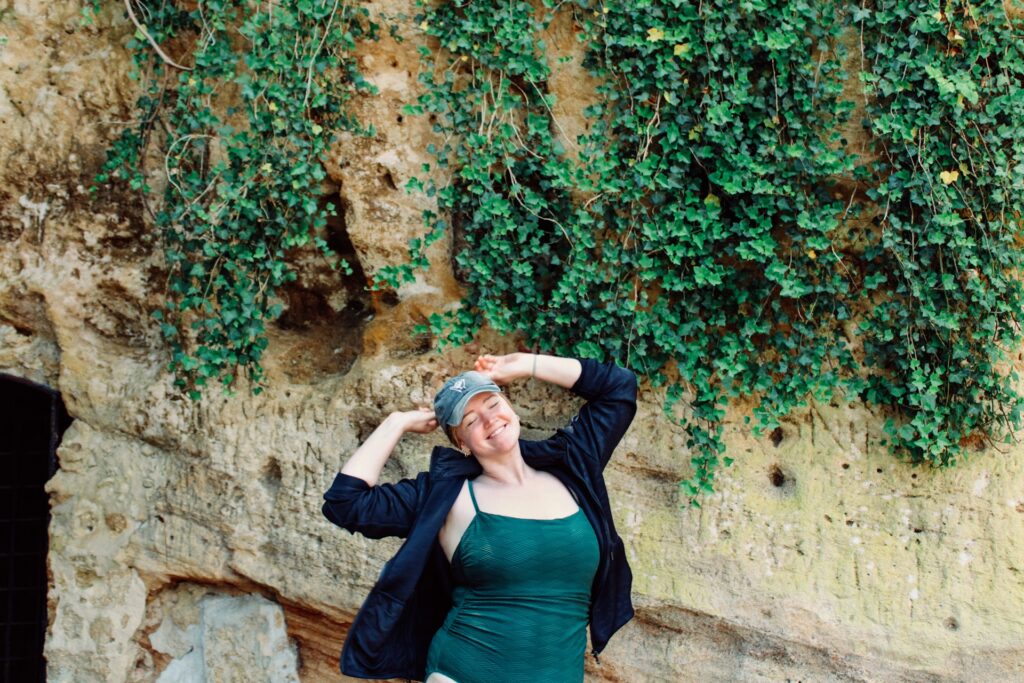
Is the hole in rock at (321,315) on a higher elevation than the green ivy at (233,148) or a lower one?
lower

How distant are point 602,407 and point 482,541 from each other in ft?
1.90

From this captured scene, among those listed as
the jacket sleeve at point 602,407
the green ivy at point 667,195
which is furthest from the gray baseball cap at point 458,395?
the green ivy at point 667,195

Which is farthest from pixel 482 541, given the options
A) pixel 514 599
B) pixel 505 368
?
pixel 505 368

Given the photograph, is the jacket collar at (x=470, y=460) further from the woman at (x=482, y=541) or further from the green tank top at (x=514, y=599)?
the green tank top at (x=514, y=599)

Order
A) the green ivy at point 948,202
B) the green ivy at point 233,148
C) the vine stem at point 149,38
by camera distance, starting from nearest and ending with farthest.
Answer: the green ivy at point 948,202, the green ivy at point 233,148, the vine stem at point 149,38

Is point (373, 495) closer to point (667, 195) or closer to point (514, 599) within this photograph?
point (514, 599)

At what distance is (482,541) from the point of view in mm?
2871

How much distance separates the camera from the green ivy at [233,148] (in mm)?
4043

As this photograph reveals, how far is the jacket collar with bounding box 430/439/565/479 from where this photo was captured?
3014 millimetres

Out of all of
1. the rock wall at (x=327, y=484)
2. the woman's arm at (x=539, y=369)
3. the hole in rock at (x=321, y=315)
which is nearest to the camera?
the woman's arm at (x=539, y=369)

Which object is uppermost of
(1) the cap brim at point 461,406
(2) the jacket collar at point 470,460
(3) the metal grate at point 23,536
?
(1) the cap brim at point 461,406

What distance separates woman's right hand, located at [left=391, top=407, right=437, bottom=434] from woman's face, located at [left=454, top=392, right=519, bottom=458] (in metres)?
0.17

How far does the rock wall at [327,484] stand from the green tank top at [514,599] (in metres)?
1.19

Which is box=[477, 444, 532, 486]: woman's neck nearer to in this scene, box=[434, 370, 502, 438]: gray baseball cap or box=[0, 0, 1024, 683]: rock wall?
box=[434, 370, 502, 438]: gray baseball cap
